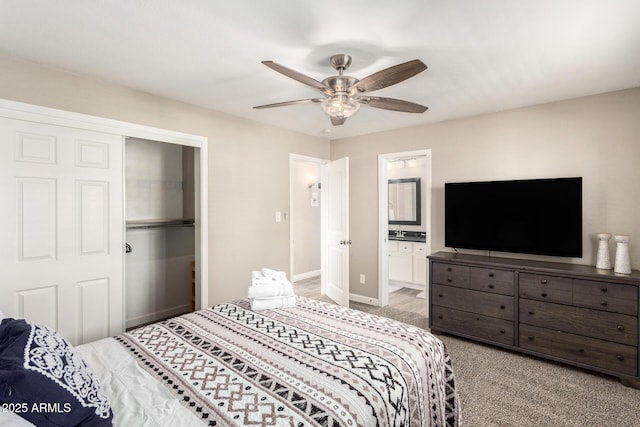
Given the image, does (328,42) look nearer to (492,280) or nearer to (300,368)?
(300,368)

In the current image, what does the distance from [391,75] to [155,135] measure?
88.9 inches

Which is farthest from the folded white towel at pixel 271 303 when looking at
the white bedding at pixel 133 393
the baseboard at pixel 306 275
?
the baseboard at pixel 306 275

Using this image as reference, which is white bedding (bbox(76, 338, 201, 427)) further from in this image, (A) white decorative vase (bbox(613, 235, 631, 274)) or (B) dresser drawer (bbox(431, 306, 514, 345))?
(A) white decorative vase (bbox(613, 235, 631, 274))

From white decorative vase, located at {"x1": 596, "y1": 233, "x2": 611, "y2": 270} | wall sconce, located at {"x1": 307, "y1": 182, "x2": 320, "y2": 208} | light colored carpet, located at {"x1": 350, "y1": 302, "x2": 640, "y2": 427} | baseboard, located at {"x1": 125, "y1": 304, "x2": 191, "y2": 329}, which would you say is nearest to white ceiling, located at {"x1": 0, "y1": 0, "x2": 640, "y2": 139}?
white decorative vase, located at {"x1": 596, "y1": 233, "x2": 611, "y2": 270}

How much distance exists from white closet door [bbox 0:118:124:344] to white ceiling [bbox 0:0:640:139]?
0.60 m

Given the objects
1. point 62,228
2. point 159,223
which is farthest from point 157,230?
point 62,228

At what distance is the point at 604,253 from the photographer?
9.29 feet

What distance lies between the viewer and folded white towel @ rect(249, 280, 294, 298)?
7.60 ft

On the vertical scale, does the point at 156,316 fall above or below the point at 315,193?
below

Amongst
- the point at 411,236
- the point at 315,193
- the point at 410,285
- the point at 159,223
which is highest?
the point at 315,193

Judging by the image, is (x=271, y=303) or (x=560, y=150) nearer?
(x=271, y=303)

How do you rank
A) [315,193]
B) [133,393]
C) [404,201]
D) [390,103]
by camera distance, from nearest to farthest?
[133,393], [390,103], [404,201], [315,193]

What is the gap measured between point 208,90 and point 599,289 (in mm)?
3723

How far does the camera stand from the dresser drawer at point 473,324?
3096mm
